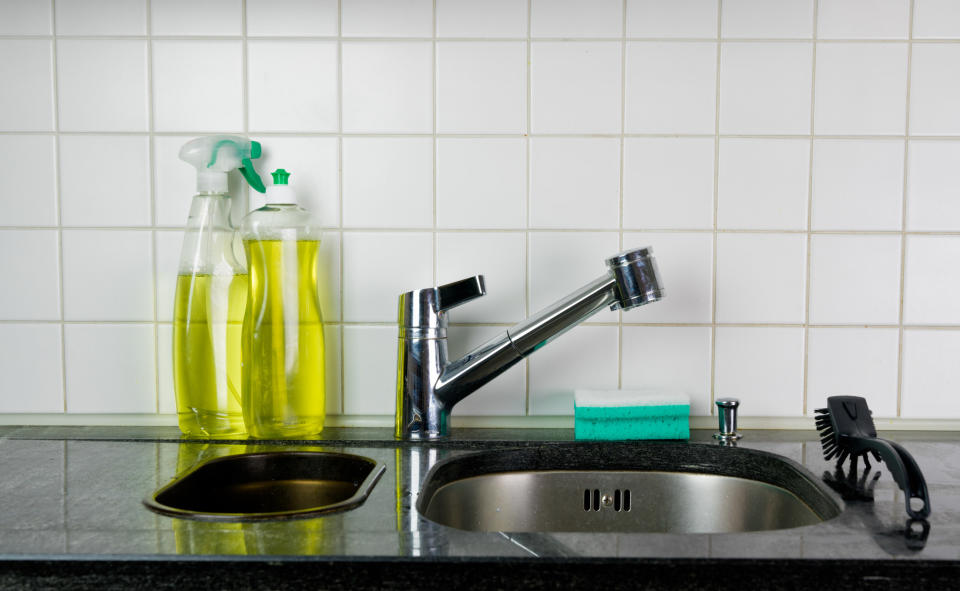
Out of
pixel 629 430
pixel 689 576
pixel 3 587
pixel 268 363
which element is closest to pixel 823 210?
pixel 629 430

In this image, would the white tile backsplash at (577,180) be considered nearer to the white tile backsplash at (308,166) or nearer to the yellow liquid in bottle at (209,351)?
the white tile backsplash at (308,166)

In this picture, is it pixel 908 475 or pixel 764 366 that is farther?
pixel 764 366

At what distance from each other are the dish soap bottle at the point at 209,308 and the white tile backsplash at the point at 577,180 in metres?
0.40

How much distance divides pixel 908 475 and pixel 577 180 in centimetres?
55

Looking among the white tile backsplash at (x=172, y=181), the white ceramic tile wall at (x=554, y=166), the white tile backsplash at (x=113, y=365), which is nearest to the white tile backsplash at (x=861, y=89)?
the white ceramic tile wall at (x=554, y=166)

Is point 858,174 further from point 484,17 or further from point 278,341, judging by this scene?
point 278,341

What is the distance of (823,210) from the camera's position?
1050 millimetres

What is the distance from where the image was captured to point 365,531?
25.4 inches

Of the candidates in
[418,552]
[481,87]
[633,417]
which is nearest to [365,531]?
[418,552]

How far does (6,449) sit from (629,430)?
783mm

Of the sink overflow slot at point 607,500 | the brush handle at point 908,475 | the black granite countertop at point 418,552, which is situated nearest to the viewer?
the black granite countertop at point 418,552

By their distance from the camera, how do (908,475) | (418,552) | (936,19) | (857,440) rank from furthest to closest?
(936,19), (857,440), (908,475), (418,552)

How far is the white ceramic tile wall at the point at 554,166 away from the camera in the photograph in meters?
1.04

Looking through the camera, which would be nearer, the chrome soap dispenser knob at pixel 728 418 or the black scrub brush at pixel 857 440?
the black scrub brush at pixel 857 440
